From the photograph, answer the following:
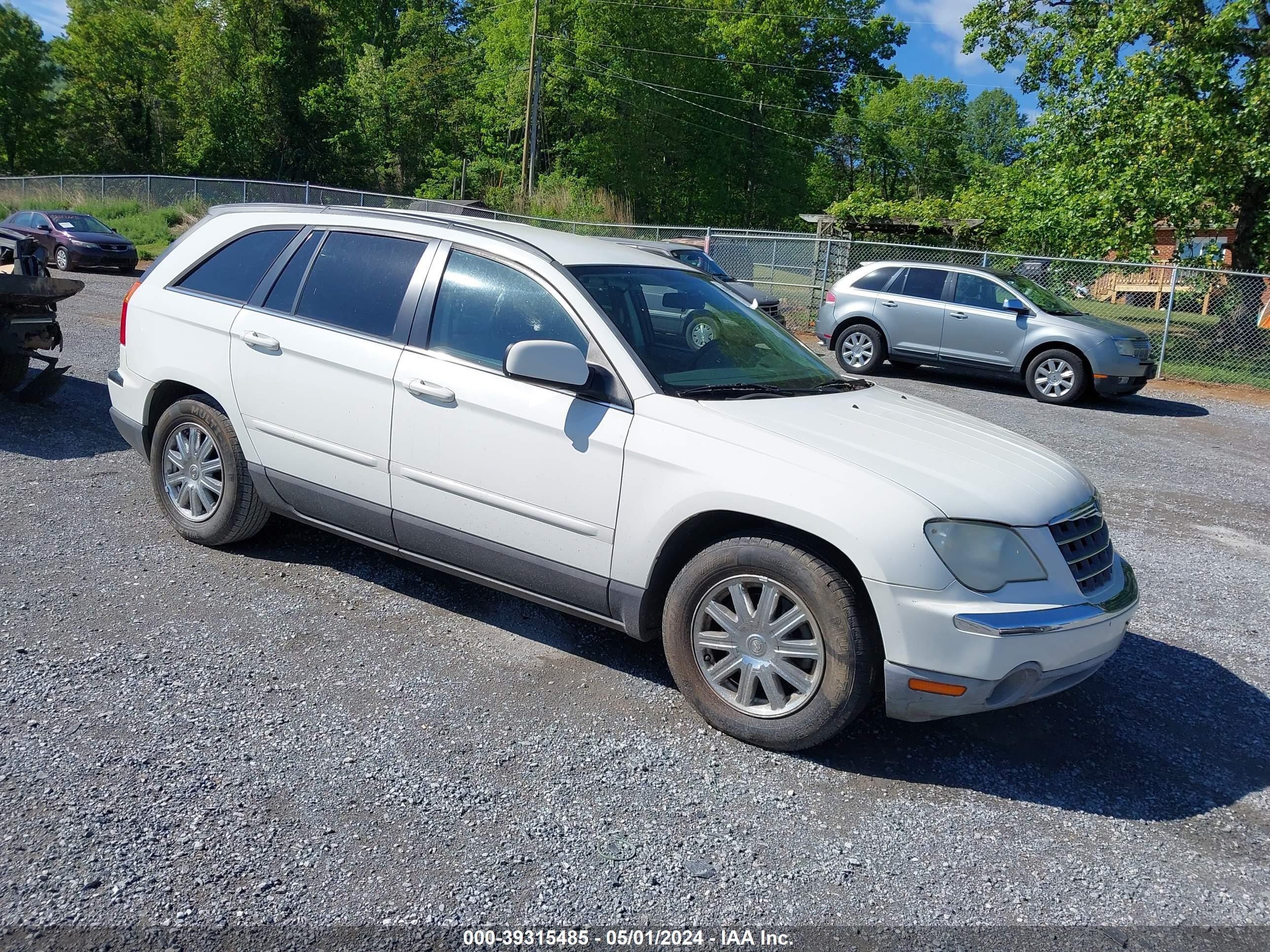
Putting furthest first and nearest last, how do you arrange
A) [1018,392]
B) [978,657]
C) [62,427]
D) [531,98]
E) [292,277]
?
[531,98], [1018,392], [62,427], [292,277], [978,657]

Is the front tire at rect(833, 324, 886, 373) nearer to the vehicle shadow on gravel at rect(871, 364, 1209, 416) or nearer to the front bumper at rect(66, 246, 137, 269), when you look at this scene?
the vehicle shadow on gravel at rect(871, 364, 1209, 416)

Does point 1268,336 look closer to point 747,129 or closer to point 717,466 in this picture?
point 717,466

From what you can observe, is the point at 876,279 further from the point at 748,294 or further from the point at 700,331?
the point at 700,331

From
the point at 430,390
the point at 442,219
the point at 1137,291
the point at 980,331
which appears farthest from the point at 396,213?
the point at 1137,291

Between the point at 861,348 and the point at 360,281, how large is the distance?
38.9 ft

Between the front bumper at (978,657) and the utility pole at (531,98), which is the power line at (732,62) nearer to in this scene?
the utility pole at (531,98)

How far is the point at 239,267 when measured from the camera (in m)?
5.14

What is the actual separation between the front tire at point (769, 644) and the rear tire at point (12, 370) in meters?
6.56

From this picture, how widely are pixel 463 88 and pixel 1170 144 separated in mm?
42239

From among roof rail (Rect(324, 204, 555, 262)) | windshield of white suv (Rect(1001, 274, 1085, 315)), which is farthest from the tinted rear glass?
windshield of white suv (Rect(1001, 274, 1085, 315))

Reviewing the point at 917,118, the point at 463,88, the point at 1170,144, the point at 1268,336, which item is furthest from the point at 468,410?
the point at 917,118

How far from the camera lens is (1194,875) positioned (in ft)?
10.2

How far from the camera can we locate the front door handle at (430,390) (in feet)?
13.7

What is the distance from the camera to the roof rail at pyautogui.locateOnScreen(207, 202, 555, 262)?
4398 millimetres
